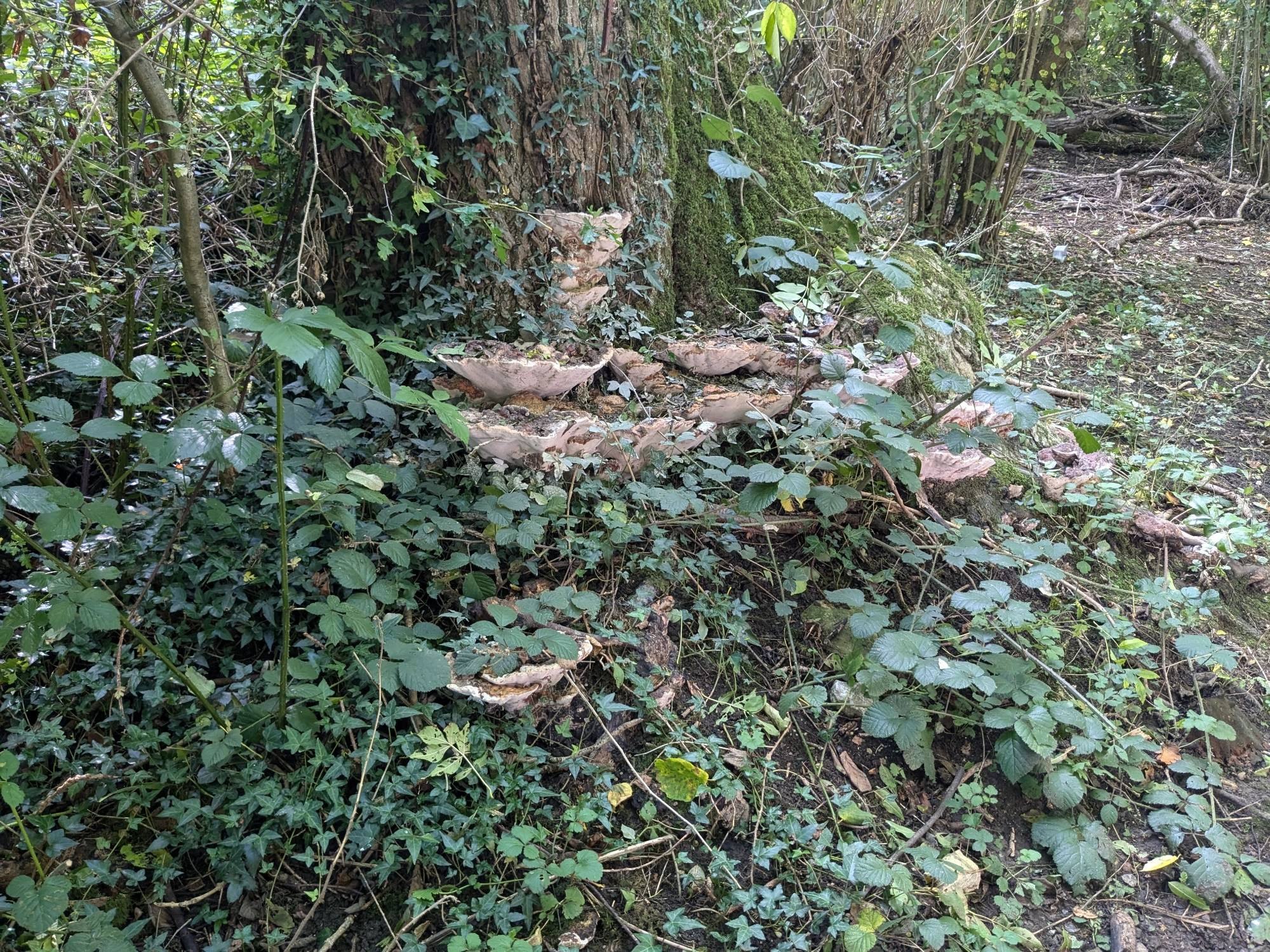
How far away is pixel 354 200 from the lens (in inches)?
119

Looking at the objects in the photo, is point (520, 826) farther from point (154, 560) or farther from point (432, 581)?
point (154, 560)

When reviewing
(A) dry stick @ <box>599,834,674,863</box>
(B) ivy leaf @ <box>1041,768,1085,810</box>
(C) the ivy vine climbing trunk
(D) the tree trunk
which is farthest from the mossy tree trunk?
(D) the tree trunk

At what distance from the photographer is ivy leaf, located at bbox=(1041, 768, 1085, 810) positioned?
2625 mm

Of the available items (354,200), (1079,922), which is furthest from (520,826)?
(354,200)

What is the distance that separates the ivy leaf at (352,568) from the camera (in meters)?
2.29

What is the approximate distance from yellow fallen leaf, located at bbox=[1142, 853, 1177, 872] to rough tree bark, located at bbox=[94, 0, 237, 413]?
335 cm

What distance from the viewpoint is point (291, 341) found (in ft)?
5.34

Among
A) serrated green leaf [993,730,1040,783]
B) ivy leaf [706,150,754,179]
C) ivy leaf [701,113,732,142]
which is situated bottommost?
serrated green leaf [993,730,1040,783]

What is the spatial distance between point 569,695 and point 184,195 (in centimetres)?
203

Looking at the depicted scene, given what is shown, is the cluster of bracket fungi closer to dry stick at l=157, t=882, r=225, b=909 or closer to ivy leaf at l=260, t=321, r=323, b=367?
ivy leaf at l=260, t=321, r=323, b=367

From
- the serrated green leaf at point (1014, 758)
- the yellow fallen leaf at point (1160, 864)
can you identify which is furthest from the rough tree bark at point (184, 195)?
the yellow fallen leaf at point (1160, 864)

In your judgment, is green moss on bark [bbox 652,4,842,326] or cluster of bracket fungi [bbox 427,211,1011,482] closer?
cluster of bracket fungi [bbox 427,211,1011,482]

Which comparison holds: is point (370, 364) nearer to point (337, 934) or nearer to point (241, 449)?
point (241, 449)

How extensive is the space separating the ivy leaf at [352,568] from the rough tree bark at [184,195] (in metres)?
0.58
